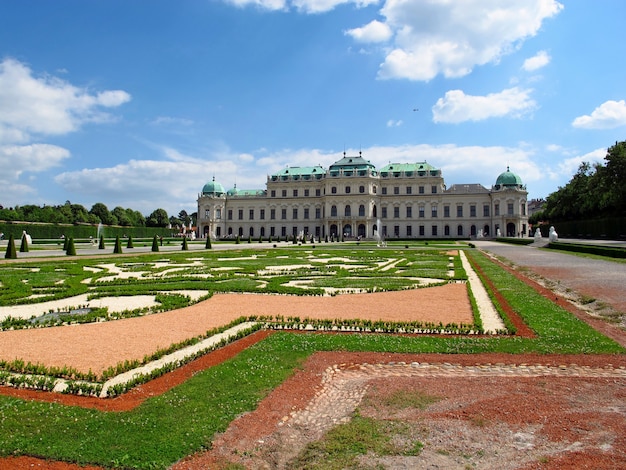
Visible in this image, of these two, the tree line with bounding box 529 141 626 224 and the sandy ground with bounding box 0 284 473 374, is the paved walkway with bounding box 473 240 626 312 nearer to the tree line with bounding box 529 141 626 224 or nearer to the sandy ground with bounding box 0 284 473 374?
the sandy ground with bounding box 0 284 473 374

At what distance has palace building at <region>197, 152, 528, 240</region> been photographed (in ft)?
251

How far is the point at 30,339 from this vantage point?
280 inches

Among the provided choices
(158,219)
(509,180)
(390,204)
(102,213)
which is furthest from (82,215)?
(509,180)

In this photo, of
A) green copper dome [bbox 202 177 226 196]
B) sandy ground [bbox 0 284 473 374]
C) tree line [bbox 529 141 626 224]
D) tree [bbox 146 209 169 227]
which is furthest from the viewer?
tree [bbox 146 209 169 227]

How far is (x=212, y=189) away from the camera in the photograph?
90875mm

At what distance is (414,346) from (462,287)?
24.3 ft

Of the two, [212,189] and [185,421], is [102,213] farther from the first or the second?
[185,421]

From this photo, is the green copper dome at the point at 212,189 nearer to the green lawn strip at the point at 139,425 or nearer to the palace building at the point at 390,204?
the palace building at the point at 390,204

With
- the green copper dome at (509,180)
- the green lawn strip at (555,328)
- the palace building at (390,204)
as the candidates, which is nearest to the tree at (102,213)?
the palace building at (390,204)

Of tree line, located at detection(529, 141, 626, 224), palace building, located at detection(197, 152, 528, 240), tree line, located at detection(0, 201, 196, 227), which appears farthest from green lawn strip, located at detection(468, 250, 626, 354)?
tree line, located at detection(0, 201, 196, 227)

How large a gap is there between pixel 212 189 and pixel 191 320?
84942 millimetres

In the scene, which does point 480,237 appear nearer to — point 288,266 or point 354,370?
point 288,266

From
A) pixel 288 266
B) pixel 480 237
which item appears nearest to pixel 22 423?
pixel 288 266

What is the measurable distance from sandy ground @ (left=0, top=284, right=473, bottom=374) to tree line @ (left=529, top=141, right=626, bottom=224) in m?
38.9
